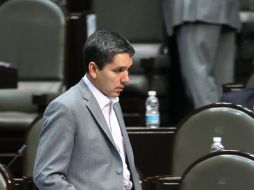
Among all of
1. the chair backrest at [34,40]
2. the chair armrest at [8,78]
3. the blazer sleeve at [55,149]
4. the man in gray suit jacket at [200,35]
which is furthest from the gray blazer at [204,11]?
the blazer sleeve at [55,149]

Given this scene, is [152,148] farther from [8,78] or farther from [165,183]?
[8,78]

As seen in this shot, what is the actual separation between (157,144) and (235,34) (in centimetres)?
93

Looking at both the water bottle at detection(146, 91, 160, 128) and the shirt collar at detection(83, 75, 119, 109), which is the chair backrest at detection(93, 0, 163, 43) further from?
the shirt collar at detection(83, 75, 119, 109)

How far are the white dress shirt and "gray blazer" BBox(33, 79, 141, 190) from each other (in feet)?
0.12

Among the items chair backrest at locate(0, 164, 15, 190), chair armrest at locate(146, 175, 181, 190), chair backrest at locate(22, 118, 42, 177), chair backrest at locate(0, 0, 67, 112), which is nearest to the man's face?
chair backrest at locate(0, 164, 15, 190)

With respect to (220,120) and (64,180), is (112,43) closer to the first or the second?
(64,180)

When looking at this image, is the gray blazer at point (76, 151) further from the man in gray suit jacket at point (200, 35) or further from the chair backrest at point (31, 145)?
the man in gray suit jacket at point (200, 35)

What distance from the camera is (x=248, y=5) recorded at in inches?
162

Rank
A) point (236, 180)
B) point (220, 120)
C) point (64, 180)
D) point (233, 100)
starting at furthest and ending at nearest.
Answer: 1. point (233, 100)
2. point (220, 120)
3. point (236, 180)
4. point (64, 180)

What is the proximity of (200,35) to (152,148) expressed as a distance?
760 mm

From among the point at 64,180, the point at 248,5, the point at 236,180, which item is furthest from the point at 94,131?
the point at 248,5

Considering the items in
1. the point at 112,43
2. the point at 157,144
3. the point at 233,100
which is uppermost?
the point at 112,43

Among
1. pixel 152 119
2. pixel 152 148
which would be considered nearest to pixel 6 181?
pixel 152 148

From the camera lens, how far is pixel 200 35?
3660 millimetres
